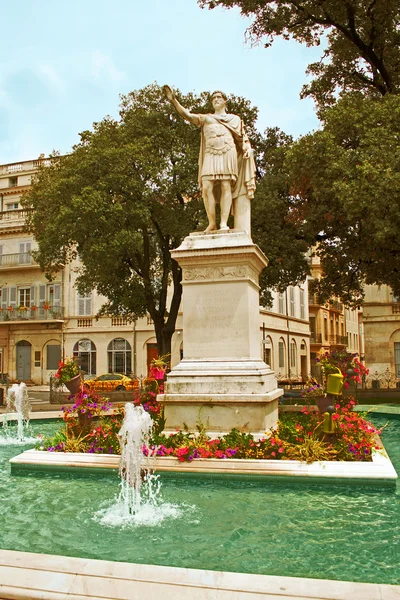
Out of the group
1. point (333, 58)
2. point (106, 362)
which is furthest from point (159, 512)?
point (106, 362)

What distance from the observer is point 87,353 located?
4284cm

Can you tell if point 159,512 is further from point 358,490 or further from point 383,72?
point 383,72

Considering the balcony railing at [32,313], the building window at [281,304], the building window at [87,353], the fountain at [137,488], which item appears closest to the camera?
the fountain at [137,488]

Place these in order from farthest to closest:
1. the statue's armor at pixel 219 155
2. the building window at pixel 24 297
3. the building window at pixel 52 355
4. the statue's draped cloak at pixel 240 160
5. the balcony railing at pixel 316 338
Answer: the balcony railing at pixel 316 338 < the building window at pixel 24 297 < the building window at pixel 52 355 < the statue's draped cloak at pixel 240 160 < the statue's armor at pixel 219 155

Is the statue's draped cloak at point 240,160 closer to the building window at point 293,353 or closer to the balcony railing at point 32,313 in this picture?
the balcony railing at point 32,313

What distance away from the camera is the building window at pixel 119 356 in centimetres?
4156

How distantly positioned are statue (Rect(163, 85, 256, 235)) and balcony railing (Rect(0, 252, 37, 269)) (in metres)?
36.4

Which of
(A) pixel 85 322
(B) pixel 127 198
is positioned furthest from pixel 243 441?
(A) pixel 85 322

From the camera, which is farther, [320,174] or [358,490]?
[320,174]

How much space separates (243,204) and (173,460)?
189 inches

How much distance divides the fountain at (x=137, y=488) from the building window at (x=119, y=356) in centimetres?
3434

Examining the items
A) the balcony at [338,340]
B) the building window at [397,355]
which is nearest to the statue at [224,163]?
the building window at [397,355]

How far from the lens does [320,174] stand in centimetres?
1745

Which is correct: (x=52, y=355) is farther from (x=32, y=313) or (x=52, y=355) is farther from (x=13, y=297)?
(x=13, y=297)
